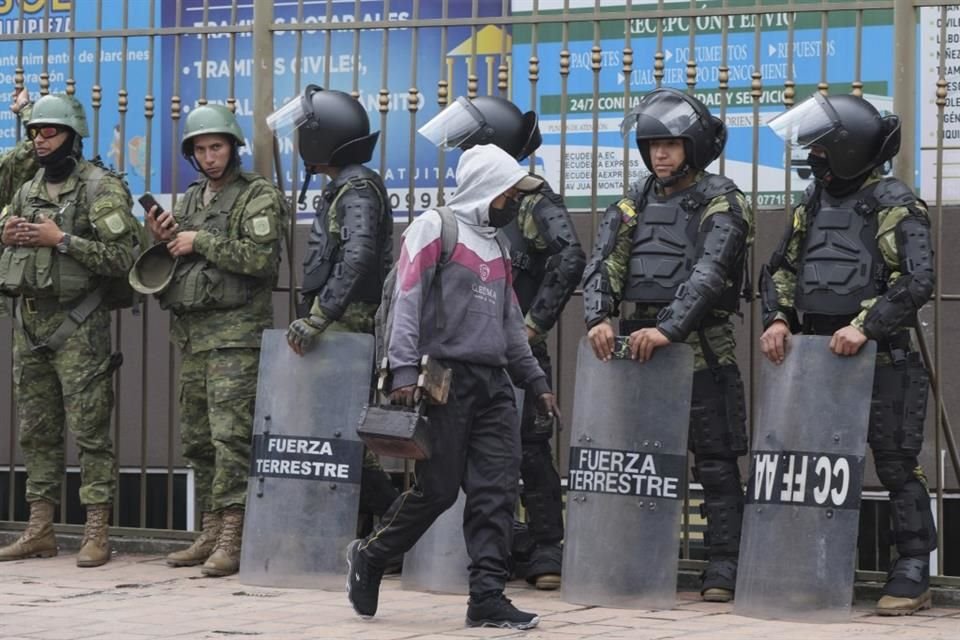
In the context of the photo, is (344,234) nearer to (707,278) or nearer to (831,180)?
(707,278)

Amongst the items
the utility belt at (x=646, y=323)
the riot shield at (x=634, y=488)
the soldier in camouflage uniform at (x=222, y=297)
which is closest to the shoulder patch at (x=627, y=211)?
the utility belt at (x=646, y=323)

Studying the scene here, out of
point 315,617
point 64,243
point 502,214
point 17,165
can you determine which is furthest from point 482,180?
point 17,165

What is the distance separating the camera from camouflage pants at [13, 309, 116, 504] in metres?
8.73

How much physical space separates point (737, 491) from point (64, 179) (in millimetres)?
3429

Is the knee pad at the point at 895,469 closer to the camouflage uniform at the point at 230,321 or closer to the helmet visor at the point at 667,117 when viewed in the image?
the helmet visor at the point at 667,117

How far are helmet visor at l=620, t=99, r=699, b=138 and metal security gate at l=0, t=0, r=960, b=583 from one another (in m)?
0.46

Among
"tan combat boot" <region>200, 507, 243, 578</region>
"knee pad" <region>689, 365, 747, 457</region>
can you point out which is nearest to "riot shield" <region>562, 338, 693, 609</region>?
"knee pad" <region>689, 365, 747, 457</region>

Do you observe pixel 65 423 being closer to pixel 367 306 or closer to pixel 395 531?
pixel 367 306

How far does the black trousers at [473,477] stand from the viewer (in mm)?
6715

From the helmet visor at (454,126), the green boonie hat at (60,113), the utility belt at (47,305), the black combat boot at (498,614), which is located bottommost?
the black combat boot at (498,614)

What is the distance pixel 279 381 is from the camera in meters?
8.09

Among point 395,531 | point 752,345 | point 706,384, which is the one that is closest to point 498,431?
point 395,531

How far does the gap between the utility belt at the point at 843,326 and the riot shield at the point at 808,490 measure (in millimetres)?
208

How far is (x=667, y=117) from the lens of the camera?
7.51m
